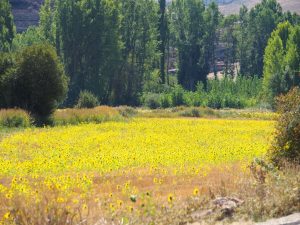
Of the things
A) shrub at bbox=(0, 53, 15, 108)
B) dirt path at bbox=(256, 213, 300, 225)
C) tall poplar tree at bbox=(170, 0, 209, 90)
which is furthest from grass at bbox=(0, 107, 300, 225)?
tall poplar tree at bbox=(170, 0, 209, 90)

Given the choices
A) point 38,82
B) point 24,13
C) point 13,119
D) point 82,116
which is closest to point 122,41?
point 38,82

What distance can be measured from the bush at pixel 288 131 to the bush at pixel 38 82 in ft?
85.6

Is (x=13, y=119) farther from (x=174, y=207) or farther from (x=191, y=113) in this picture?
(x=174, y=207)

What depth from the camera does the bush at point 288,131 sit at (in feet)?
42.3

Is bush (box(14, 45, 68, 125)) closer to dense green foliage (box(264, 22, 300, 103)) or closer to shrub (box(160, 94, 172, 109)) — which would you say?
shrub (box(160, 94, 172, 109))

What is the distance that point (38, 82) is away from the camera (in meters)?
37.8

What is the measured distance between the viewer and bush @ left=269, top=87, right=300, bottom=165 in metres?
12.9

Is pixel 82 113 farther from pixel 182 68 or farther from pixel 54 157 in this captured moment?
pixel 182 68

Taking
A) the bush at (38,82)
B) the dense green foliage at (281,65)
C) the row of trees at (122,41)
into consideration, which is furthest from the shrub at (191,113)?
the row of trees at (122,41)

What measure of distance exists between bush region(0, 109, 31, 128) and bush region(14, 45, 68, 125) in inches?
141

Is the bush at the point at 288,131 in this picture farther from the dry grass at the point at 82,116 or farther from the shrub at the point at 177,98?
the shrub at the point at 177,98

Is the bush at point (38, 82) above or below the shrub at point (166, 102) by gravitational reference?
above

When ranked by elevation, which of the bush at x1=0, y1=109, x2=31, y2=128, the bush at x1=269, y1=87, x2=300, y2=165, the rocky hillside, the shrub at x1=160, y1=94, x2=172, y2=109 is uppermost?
the rocky hillside

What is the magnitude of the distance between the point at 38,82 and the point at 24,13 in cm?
9560
